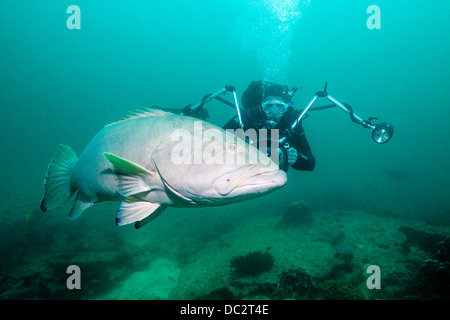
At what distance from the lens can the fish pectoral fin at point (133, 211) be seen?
6.43 ft

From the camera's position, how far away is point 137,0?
9488 cm

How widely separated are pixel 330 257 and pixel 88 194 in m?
7.02

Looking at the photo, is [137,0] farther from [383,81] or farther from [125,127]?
[383,81]

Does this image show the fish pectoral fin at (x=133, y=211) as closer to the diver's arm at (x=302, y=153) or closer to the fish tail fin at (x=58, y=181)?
the fish tail fin at (x=58, y=181)

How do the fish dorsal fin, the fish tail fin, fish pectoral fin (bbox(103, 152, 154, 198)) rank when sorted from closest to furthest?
fish pectoral fin (bbox(103, 152, 154, 198)) → the fish dorsal fin → the fish tail fin

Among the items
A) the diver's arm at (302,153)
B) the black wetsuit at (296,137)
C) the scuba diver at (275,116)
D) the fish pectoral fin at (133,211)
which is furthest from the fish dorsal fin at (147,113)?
the diver's arm at (302,153)

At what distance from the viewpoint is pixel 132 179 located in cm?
194

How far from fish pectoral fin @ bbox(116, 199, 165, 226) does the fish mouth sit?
2.73ft

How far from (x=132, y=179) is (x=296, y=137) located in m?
4.50

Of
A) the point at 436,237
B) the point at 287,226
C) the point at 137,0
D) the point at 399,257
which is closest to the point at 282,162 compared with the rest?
the point at 399,257

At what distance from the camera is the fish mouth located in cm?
164

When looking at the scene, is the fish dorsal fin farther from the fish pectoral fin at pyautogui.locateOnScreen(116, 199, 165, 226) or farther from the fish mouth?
the fish mouth

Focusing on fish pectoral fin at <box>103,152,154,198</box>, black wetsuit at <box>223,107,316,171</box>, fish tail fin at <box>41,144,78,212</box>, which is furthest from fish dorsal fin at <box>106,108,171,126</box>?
black wetsuit at <box>223,107,316,171</box>

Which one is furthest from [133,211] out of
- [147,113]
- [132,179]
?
[147,113]
